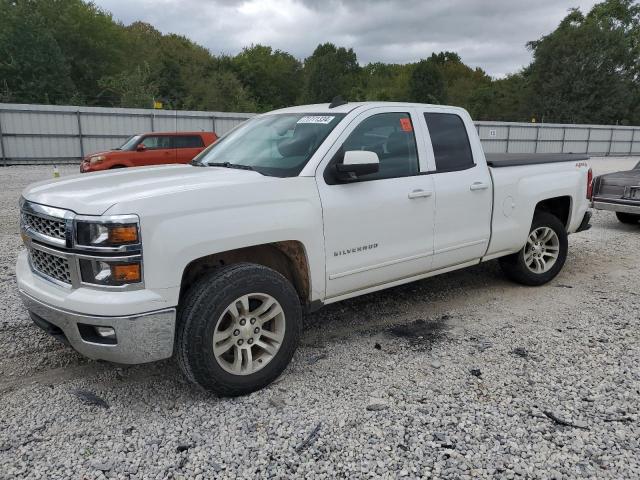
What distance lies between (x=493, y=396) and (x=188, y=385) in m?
2.00

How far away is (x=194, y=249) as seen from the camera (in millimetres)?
2879

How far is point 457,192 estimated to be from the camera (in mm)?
4273

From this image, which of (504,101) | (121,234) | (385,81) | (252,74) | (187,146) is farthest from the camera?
(385,81)

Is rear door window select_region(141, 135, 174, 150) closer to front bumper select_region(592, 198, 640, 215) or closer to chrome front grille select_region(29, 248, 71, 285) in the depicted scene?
front bumper select_region(592, 198, 640, 215)

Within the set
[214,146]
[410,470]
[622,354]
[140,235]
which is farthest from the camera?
[214,146]

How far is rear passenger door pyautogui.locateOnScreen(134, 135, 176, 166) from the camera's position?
14.0 metres

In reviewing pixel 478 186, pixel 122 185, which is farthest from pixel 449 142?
pixel 122 185

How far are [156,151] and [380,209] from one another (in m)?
11.9

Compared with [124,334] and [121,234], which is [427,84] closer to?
[121,234]

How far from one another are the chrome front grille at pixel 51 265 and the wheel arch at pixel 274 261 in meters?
0.67

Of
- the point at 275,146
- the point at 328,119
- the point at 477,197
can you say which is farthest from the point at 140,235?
the point at 477,197

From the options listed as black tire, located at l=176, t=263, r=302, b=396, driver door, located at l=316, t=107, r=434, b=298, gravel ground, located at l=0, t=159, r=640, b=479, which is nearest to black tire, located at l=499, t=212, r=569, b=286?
gravel ground, located at l=0, t=159, r=640, b=479

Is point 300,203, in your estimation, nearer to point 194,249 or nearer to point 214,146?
point 194,249

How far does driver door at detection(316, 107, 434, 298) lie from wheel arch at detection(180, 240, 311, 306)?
0.17 m
